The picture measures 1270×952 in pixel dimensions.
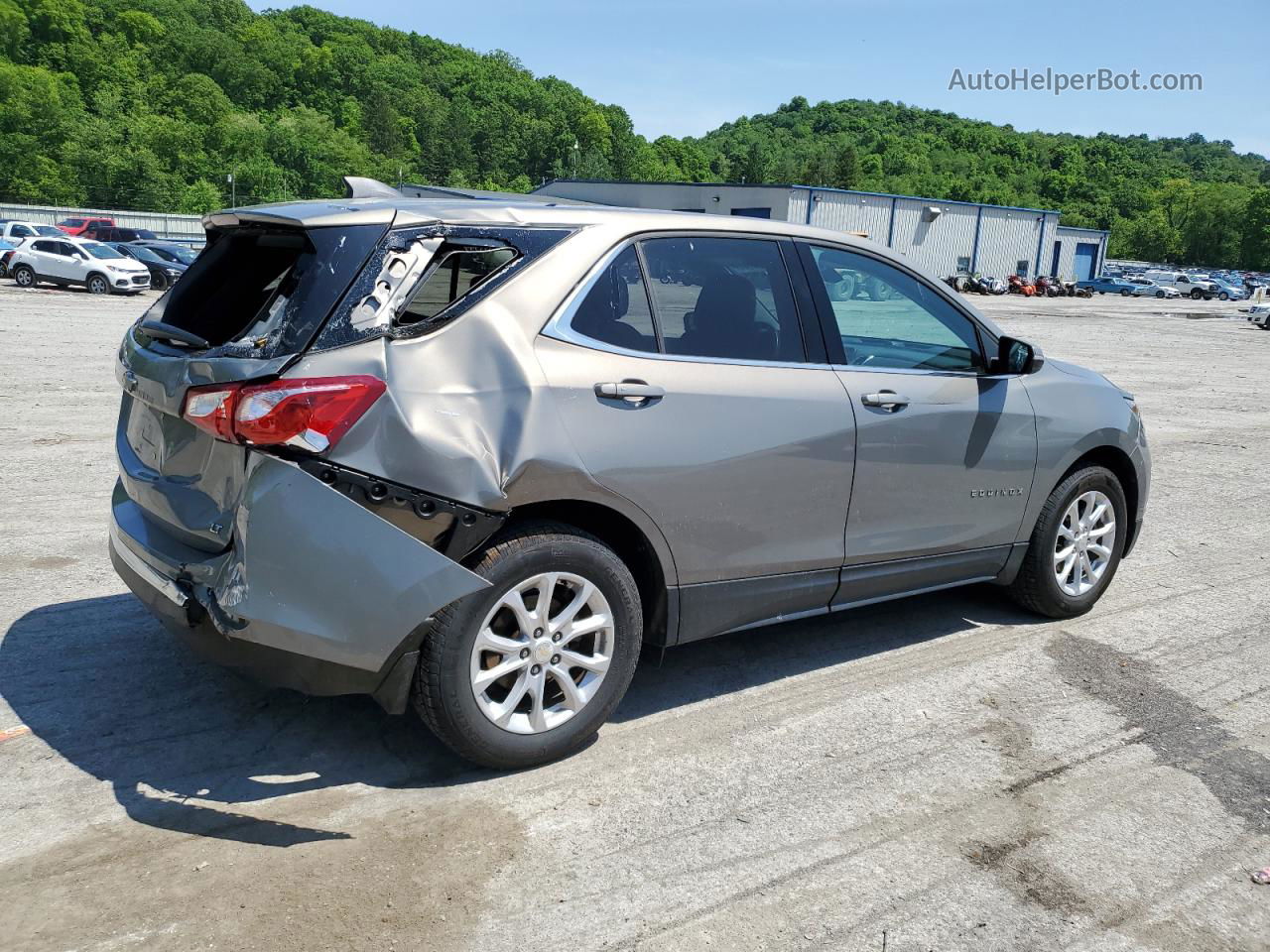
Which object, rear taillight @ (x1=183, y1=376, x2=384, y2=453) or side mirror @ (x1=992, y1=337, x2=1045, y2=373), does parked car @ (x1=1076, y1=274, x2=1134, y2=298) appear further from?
rear taillight @ (x1=183, y1=376, x2=384, y2=453)

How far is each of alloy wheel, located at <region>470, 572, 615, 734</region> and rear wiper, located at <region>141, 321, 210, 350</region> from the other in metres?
1.30

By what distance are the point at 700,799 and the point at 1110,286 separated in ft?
282

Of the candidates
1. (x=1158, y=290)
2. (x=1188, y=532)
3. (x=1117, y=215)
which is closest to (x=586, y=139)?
(x=1117, y=215)

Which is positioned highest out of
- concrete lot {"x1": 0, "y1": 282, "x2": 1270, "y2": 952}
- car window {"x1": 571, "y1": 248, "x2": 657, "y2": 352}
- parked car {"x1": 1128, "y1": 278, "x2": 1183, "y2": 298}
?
car window {"x1": 571, "y1": 248, "x2": 657, "y2": 352}

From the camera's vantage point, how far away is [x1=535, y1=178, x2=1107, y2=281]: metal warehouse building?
60.7 meters

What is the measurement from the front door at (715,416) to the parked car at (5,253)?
33.9m

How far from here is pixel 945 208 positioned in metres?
71.2

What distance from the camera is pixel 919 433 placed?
4.51 m

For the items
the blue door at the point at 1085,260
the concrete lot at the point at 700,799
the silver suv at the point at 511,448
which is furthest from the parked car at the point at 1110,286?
the silver suv at the point at 511,448

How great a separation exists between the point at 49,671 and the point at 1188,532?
696cm

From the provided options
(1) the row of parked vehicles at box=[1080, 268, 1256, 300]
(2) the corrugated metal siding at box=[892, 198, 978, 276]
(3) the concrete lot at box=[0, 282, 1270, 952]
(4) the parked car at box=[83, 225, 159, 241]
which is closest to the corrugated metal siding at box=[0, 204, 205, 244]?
(4) the parked car at box=[83, 225, 159, 241]

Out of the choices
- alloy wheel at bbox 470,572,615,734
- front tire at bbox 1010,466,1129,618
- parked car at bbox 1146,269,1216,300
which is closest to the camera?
alloy wheel at bbox 470,572,615,734

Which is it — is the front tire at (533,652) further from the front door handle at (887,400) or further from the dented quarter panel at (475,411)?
the front door handle at (887,400)

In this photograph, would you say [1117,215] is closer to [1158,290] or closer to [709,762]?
[1158,290]
